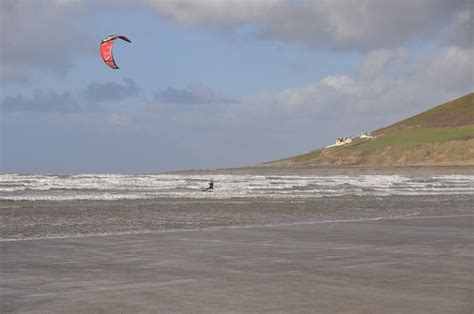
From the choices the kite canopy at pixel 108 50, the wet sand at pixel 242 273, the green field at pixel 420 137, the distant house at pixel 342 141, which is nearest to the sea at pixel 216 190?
the kite canopy at pixel 108 50

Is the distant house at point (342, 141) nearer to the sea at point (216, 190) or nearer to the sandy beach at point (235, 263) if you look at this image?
the sea at point (216, 190)

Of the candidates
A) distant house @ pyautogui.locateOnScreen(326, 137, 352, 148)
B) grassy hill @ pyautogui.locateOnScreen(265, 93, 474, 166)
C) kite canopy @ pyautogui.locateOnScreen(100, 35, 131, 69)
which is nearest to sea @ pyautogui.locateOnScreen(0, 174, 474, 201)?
kite canopy @ pyautogui.locateOnScreen(100, 35, 131, 69)

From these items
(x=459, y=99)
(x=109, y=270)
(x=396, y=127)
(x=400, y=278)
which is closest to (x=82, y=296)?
(x=109, y=270)

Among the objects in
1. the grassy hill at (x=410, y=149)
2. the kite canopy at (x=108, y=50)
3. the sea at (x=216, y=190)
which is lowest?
the sea at (x=216, y=190)

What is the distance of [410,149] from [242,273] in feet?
372

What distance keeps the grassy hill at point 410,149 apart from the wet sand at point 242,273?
3777 inches

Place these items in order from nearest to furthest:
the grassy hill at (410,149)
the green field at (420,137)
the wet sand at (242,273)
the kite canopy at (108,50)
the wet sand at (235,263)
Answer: the wet sand at (242,273) → the wet sand at (235,263) → the kite canopy at (108,50) → the grassy hill at (410,149) → the green field at (420,137)

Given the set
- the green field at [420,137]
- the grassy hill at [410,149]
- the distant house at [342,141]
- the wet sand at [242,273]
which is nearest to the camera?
the wet sand at [242,273]

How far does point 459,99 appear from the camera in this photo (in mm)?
173625

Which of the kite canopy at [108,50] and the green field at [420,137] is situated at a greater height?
the green field at [420,137]

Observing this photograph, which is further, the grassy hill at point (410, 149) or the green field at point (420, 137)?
the green field at point (420, 137)

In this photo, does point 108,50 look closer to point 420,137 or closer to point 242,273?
point 242,273

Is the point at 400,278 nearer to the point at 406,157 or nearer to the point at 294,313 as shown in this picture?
the point at 294,313

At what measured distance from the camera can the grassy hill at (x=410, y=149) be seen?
112m
